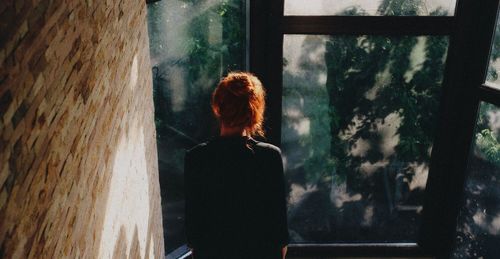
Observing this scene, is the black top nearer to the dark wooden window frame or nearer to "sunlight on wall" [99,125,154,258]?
"sunlight on wall" [99,125,154,258]

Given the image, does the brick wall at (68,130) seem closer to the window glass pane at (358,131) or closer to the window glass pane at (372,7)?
the window glass pane at (372,7)

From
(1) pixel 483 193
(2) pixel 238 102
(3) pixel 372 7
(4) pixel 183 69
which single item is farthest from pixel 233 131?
(1) pixel 483 193

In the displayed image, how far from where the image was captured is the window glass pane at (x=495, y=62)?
12.0 feet

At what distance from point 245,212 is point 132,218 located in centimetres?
55

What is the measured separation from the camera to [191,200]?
2369 millimetres

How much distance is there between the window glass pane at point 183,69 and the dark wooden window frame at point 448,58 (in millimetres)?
225

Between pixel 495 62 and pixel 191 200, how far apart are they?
277cm

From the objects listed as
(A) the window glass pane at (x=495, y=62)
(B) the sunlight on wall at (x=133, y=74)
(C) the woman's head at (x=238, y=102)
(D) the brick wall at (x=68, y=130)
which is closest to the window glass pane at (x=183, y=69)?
(B) the sunlight on wall at (x=133, y=74)

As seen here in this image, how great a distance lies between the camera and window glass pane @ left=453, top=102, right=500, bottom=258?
12.3 ft

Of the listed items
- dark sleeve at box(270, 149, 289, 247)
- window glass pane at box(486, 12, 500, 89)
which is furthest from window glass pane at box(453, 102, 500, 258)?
dark sleeve at box(270, 149, 289, 247)

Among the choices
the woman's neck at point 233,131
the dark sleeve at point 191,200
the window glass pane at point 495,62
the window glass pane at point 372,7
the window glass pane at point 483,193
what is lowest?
the window glass pane at point 483,193

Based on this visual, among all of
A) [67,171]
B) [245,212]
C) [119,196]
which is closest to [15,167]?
[67,171]

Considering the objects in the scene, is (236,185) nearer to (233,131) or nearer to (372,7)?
(233,131)

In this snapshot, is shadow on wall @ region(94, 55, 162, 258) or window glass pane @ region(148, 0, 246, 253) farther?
window glass pane @ region(148, 0, 246, 253)
